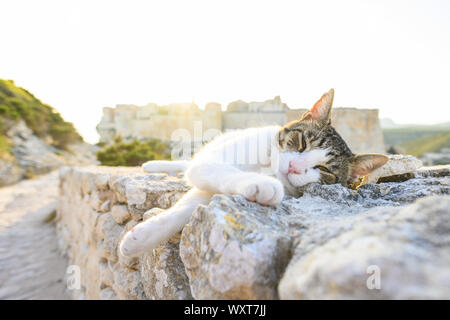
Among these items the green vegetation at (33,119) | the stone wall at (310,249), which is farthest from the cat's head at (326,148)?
the green vegetation at (33,119)

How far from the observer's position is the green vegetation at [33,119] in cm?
1022

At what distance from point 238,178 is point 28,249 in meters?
4.04

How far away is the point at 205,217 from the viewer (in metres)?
0.72

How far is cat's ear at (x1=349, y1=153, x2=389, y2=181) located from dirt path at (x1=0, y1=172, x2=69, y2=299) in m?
2.83

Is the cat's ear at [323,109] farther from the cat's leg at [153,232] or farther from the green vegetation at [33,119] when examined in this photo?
the green vegetation at [33,119]

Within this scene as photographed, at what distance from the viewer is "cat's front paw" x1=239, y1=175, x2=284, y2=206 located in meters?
0.84

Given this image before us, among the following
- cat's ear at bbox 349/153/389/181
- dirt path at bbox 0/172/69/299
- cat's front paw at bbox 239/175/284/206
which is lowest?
dirt path at bbox 0/172/69/299

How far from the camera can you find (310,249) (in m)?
0.56

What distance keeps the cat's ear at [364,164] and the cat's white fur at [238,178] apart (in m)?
0.20

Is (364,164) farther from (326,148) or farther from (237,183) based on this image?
(237,183)

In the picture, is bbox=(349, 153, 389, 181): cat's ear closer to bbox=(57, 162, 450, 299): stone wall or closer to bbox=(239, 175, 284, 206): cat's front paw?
bbox=(57, 162, 450, 299): stone wall

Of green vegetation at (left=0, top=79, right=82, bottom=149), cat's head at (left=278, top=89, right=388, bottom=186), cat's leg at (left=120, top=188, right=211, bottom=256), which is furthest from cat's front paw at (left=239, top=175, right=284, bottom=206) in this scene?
green vegetation at (left=0, top=79, right=82, bottom=149)

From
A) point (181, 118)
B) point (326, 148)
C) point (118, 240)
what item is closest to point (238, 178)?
point (326, 148)

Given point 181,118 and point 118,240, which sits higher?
point 181,118
